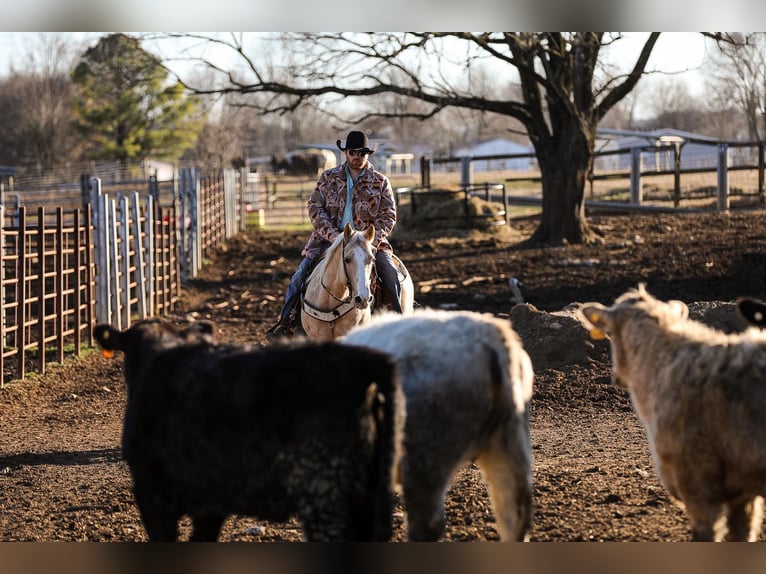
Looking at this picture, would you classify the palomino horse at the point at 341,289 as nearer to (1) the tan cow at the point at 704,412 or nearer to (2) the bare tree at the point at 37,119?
(1) the tan cow at the point at 704,412

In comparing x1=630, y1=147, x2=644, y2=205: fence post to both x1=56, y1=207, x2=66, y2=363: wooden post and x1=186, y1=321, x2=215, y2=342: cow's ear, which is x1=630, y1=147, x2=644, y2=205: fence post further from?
x1=186, y1=321, x2=215, y2=342: cow's ear

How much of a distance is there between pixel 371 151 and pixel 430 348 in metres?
3.54

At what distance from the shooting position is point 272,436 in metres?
3.66

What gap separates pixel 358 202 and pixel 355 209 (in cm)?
6

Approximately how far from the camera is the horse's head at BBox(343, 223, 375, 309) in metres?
6.79

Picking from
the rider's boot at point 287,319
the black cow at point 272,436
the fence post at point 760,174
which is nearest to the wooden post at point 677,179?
the fence post at point 760,174

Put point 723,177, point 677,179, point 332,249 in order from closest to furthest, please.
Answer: point 332,249, point 723,177, point 677,179

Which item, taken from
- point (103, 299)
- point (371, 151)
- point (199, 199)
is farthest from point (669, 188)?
point (371, 151)

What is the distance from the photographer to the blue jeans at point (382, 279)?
758cm

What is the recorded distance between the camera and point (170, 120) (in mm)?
51000

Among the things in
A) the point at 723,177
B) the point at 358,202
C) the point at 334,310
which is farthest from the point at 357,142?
the point at 723,177

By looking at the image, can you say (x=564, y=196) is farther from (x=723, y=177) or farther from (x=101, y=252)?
(x=101, y=252)

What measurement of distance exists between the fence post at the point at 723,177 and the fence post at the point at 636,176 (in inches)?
91.2
